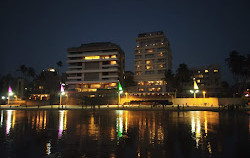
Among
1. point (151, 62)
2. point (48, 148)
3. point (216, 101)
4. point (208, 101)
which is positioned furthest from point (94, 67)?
point (48, 148)

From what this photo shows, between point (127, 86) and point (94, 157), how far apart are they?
3209 inches

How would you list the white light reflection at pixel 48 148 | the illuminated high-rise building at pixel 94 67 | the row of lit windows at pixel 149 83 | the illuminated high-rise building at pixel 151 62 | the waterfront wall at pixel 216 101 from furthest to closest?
the illuminated high-rise building at pixel 94 67 < the illuminated high-rise building at pixel 151 62 < the row of lit windows at pixel 149 83 < the waterfront wall at pixel 216 101 < the white light reflection at pixel 48 148

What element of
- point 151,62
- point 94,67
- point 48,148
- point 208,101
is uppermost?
point 151,62

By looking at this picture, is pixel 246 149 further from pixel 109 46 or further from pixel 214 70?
pixel 214 70

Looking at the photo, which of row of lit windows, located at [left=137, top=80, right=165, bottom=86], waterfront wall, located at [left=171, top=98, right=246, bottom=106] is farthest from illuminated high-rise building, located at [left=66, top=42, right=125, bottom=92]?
waterfront wall, located at [left=171, top=98, right=246, bottom=106]

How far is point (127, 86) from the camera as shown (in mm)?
89125

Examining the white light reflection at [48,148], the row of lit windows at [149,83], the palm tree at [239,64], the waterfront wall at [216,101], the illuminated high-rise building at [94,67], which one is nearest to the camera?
the white light reflection at [48,148]

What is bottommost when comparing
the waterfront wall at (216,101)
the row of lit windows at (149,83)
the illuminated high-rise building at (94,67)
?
the waterfront wall at (216,101)

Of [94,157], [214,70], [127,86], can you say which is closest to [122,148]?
[94,157]

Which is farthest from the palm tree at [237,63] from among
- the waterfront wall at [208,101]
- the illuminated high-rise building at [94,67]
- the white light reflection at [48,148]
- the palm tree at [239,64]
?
the white light reflection at [48,148]

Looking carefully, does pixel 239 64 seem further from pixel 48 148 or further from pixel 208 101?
pixel 48 148

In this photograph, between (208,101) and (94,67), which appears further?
(94,67)

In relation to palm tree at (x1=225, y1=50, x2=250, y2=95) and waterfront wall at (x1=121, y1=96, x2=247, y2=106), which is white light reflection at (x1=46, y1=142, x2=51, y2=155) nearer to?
waterfront wall at (x1=121, y1=96, x2=247, y2=106)

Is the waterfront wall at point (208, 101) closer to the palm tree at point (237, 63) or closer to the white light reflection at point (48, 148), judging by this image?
the palm tree at point (237, 63)
